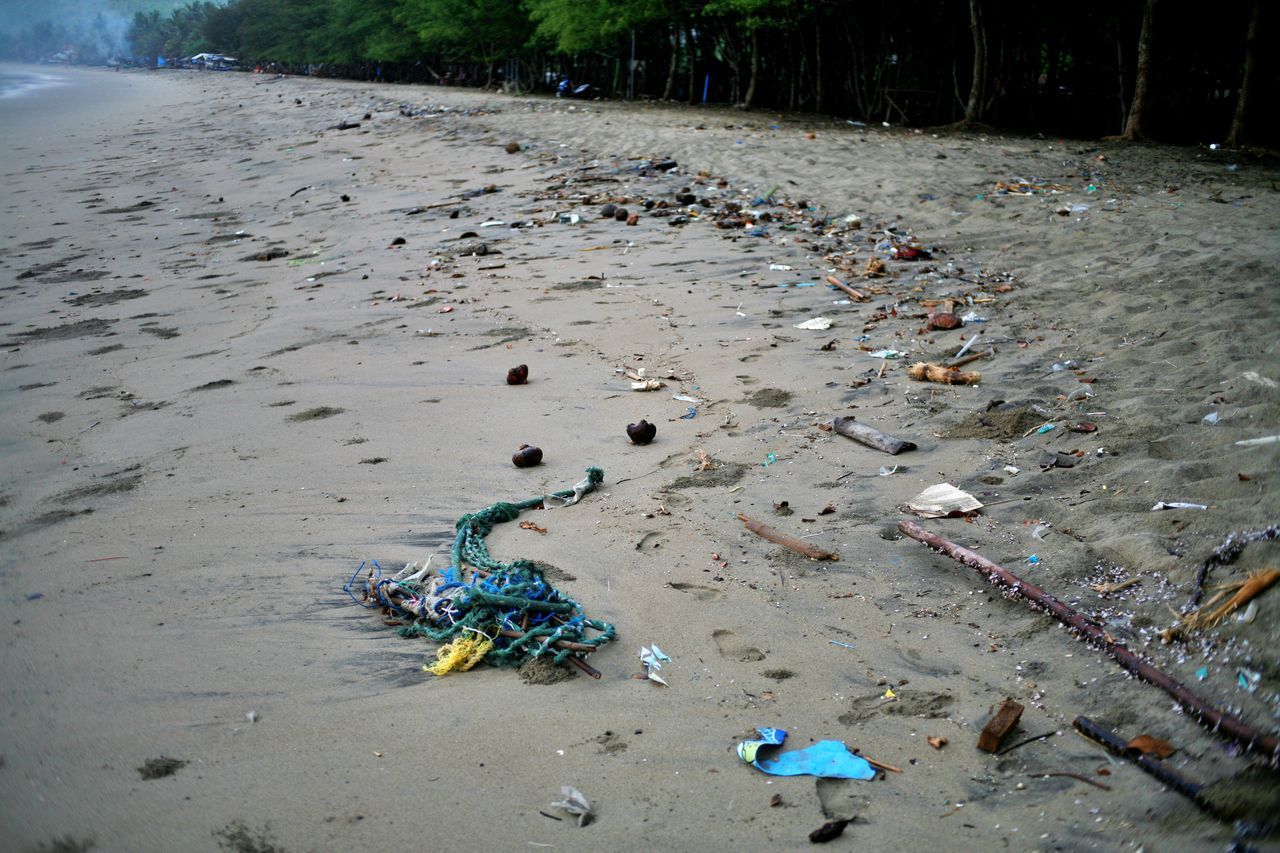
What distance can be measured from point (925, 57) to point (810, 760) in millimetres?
15550

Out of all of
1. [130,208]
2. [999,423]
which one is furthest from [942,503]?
[130,208]

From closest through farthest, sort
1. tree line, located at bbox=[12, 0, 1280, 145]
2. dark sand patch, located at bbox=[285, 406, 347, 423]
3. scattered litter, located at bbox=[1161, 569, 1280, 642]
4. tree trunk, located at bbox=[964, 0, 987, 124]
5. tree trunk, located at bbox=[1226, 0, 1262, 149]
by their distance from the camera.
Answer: scattered litter, located at bbox=[1161, 569, 1280, 642], dark sand patch, located at bbox=[285, 406, 347, 423], tree trunk, located at bbox=[1226, 0, 1262, 149], tree line, located at bbox=[12, 0, 1280, 145], tree trunk, located at bbox=[964, 0, 987, 124]

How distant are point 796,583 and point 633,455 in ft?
3.67

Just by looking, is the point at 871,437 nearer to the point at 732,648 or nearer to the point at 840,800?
the point at 732,648

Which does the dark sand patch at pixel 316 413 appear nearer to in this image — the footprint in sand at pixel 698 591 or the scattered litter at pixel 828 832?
the footprint in sand at pixel 698 591

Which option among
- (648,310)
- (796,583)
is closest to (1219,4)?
(648,310)

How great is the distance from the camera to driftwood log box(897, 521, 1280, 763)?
1874mm

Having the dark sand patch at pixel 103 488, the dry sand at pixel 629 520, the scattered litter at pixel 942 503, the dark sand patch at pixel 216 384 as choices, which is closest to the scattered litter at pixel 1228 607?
the dry sand at pixel 629 520

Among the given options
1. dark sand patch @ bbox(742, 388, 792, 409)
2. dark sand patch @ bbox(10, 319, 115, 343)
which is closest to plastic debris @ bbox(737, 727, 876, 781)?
dark sand patch @ bbox(742, 388, 792, 409)

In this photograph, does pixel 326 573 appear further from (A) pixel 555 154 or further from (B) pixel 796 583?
(A) pixel 555 154

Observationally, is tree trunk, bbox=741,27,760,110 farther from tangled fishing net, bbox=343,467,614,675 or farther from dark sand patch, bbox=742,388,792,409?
tangled fishing net, bbox=343,467,614,675

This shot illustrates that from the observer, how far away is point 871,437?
11.7 ft

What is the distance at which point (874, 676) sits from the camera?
2311 mm

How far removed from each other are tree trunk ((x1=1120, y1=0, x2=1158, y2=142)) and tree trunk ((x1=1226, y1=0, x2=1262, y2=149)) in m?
1.03
